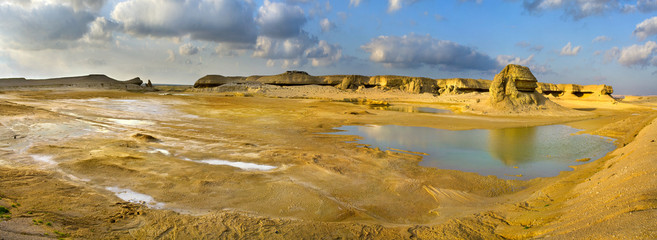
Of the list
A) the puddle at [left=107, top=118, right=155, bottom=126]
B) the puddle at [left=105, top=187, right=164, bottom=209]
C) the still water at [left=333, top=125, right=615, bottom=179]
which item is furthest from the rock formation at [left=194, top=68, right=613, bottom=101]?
the puddle at [left=105, top=187, right=164, bottom=209]

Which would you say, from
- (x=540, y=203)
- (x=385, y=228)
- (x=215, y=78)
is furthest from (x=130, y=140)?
(x=215, y=78)

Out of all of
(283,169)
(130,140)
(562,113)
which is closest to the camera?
(283,169)

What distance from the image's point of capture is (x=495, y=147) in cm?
953

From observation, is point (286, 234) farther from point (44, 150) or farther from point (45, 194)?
point (44, 150)

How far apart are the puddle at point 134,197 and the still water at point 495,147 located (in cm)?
553

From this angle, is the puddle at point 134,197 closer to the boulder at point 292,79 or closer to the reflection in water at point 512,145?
the reflection in water at point 512,145

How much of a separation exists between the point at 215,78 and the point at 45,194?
59876 millimetres

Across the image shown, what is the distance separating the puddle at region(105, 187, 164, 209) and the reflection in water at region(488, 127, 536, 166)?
7607 mm

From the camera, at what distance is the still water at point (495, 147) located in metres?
7.13

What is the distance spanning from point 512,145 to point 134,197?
10588 millimetres

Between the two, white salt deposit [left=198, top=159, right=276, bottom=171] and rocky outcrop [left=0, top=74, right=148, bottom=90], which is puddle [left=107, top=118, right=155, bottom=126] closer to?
white salt deposit [left=198, top=159, right=276, bottom=171]

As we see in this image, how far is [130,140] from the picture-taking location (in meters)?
8.37

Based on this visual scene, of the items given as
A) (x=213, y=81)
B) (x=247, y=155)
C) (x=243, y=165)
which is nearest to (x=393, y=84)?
(x=213, y=81)

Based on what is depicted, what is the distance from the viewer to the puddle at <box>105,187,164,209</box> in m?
4.29
